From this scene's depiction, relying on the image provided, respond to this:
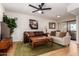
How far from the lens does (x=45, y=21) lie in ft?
6.84

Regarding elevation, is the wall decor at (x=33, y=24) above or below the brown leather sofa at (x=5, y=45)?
above

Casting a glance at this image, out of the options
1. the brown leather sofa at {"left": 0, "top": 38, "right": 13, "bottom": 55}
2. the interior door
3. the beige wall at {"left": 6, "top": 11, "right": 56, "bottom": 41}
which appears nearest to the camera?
the brown leather sofa at {"left": 0, "top": 38, "right": 13, "bottom": 55}

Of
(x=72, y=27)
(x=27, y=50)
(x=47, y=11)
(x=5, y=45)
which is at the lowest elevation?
(x=27, y=50)

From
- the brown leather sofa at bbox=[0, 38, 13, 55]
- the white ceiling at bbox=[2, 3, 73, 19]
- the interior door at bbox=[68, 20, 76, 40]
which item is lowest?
the brown leather sofa at bbox=[0, 38, 13, 55]

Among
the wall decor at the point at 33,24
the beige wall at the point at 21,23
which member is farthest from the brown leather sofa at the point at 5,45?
the wall decor at the point at 33,24

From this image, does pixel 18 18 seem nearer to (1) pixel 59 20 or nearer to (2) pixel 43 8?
(2) pixel 43 8

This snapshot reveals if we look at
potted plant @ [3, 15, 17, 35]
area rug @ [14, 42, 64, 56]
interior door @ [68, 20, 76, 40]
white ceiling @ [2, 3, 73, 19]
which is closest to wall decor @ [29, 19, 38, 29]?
white ceiling @ [2, 3, 73, 19]

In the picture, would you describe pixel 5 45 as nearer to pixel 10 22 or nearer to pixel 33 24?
pixel 10 22

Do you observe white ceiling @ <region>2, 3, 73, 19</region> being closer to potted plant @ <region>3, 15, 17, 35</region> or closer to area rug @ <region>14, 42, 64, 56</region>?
potted plant @ <region>3, 15, 17, 35</region>

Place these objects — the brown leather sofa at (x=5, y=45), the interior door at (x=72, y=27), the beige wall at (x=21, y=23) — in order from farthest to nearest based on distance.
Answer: the interior door at (x=72, y=27)
the beige wall at (x=21, y=23)
the brown leather sofa at (x=5, y=45)

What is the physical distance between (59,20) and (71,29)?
1.26 feet

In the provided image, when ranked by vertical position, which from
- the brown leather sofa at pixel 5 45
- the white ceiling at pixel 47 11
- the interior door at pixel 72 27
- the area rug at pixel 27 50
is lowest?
the area rug at pixel 27 50

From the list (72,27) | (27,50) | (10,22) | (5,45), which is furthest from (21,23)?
(72,27)

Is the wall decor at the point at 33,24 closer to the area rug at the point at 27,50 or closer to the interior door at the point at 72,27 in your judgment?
the area rug at the point at 27,50
